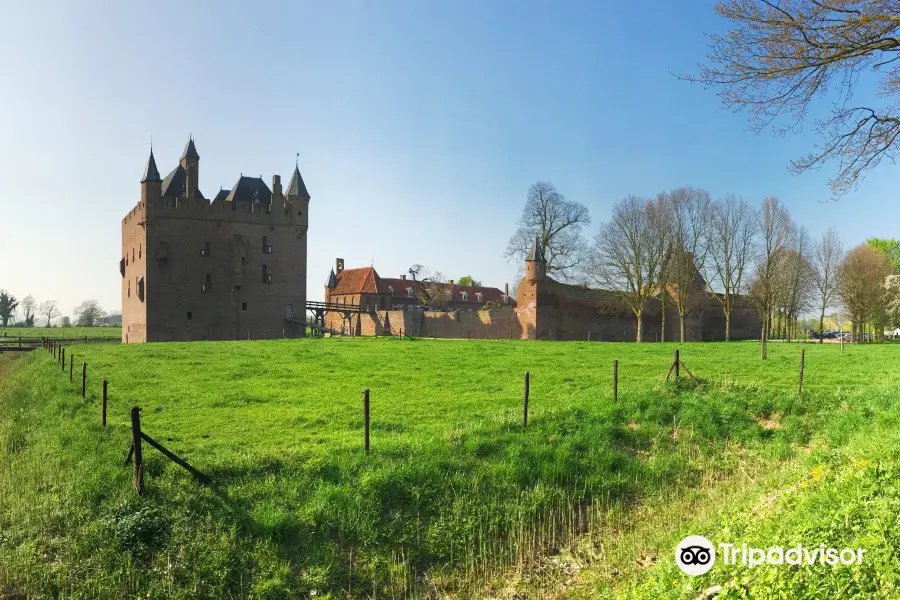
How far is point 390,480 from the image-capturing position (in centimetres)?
771

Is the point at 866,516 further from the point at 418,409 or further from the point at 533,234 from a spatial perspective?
the point at 533,234

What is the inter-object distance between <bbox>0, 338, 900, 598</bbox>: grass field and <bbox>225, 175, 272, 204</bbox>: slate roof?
113 ft

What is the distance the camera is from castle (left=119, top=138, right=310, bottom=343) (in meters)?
42.9

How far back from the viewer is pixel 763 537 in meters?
5.24

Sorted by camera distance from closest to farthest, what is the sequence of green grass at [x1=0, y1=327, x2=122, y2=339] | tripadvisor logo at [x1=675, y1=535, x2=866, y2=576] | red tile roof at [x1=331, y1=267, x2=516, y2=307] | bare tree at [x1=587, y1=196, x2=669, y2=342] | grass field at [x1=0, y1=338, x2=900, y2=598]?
tripadvisor logo at [x1=675, y1=535, x2=866, y2=576] < grass field at [x1=0, y1=338, x2=900, y2=598] < bare tree at [x1=587, y1=196, x2=669, y2=342] < green grass at [x1=0, y1=327, x2=122, y2=339] < red tile roof at [x1=331, y1=267, x2=516, y2=307]

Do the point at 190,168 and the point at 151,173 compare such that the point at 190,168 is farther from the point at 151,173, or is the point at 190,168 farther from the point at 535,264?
the point at 535,264

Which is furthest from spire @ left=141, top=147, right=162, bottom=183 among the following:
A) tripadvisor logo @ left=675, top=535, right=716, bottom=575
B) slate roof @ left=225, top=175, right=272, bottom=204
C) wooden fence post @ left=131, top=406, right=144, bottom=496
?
tripadvisor logo @ left=675, top=535, right=716, bottom=575

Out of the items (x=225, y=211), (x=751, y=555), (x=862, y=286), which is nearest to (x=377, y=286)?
(x=225, y=211)

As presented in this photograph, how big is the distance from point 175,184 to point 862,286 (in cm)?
5010

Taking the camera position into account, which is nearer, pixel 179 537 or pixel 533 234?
pixel 179 537

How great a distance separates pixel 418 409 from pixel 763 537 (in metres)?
7.26

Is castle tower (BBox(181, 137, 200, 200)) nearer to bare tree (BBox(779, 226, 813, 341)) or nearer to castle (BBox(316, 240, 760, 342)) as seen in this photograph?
castle (BBox(316, 240, 760, 342))

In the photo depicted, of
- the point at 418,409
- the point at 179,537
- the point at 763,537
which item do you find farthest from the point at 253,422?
the point at 763,537

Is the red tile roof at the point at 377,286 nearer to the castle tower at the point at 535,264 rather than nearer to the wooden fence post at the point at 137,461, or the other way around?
the castle tower at the point at 535,264
